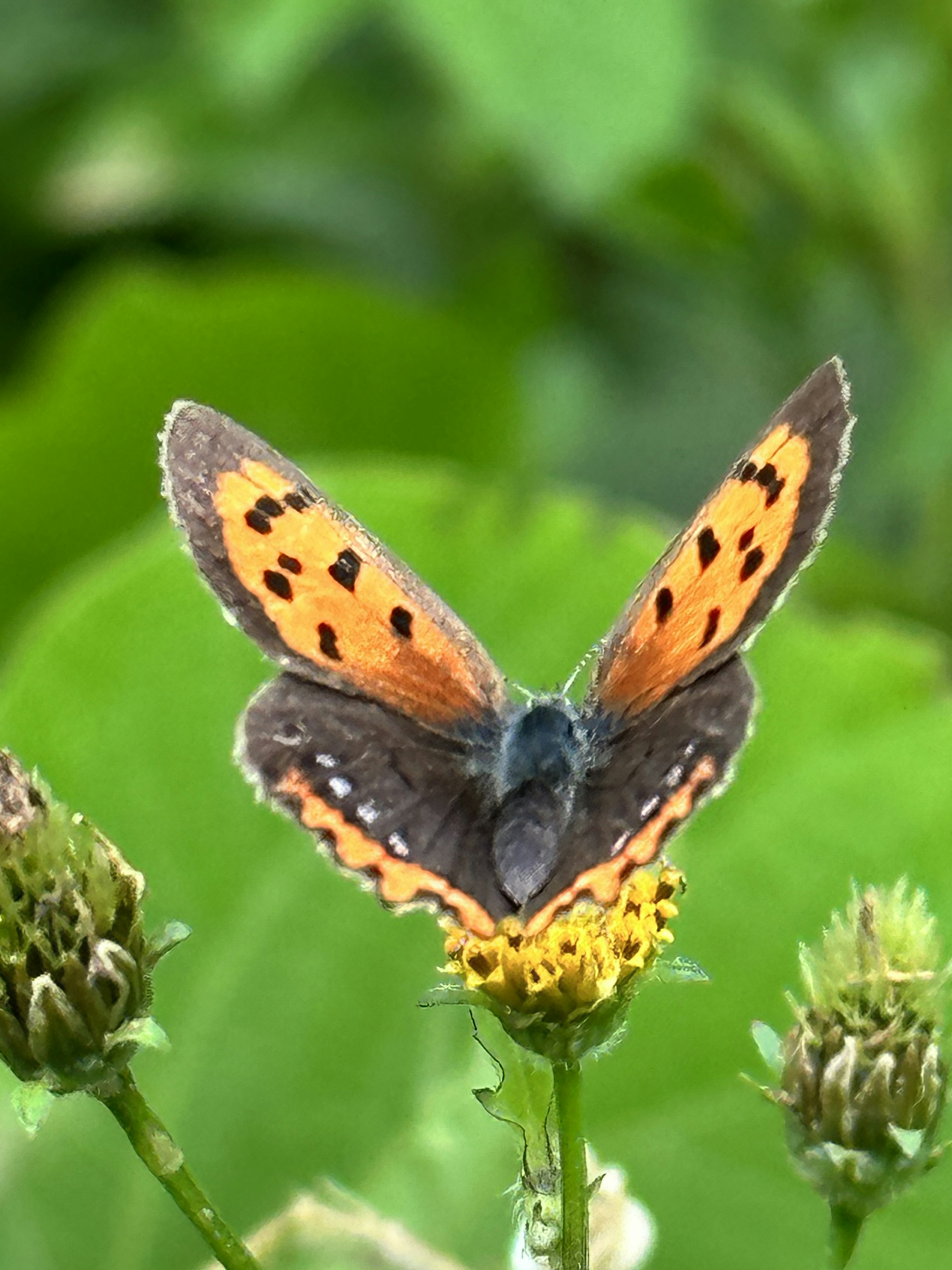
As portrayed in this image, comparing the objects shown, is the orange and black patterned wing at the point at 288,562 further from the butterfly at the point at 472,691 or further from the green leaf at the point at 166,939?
the green leaf at the point at 166,939

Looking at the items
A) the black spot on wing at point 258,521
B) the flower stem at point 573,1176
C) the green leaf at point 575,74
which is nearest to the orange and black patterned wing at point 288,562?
the black spot on wing at point 258,521

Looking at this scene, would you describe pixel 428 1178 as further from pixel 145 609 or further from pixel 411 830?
pixel 145 609

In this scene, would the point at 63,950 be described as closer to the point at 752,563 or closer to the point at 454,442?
the point at 752,563

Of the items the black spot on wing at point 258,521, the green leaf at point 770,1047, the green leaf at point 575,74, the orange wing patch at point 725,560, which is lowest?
the green leaf at point 770,1047

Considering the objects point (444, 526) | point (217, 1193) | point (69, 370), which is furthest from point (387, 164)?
point (217, 1193)

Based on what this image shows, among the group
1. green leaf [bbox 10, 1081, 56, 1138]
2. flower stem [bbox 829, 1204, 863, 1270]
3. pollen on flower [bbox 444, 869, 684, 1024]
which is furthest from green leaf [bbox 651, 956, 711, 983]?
green leaf [bbox 10, 1081, 56, 1138]
